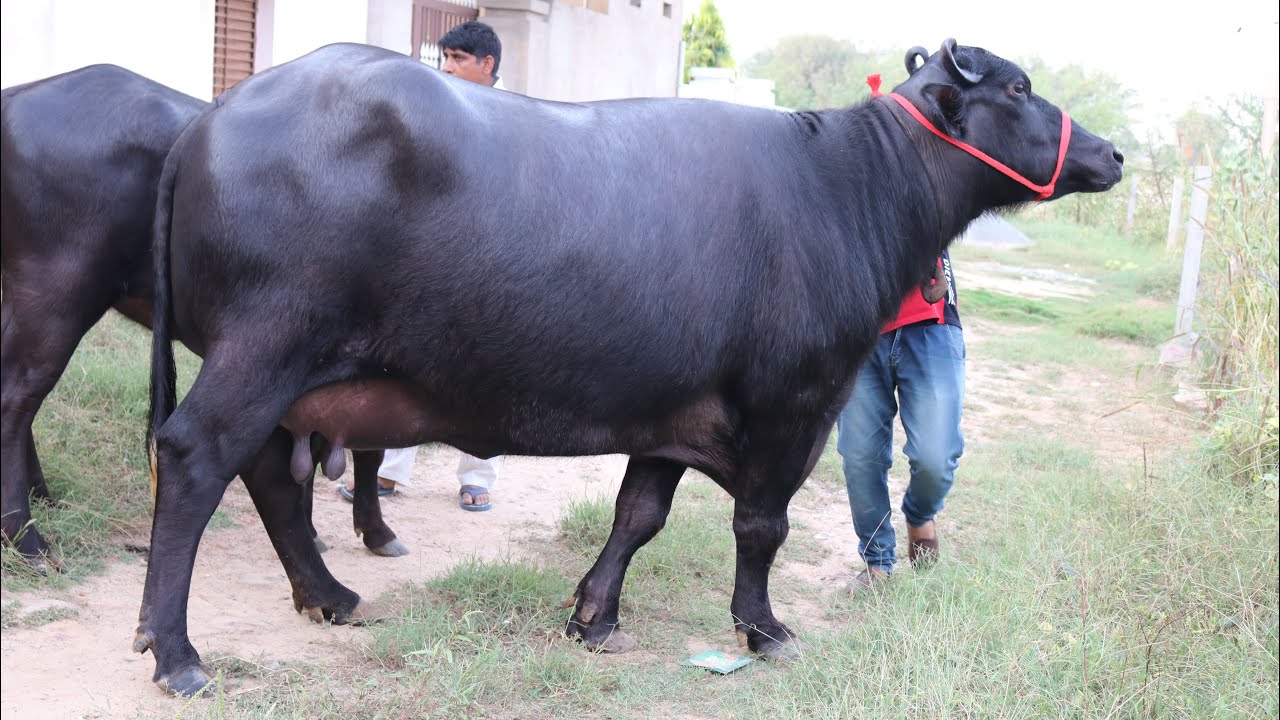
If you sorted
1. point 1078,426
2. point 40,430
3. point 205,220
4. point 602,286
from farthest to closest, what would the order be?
point 1078,426, point 40,430, point 602,286, point 205,220

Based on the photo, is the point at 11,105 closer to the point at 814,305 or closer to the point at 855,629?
the point at 814,305

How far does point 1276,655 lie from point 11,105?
15.2 feet

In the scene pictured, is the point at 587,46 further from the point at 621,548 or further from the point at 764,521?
the point at 764,521

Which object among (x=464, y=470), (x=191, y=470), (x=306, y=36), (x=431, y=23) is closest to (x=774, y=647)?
(x=191, y=470)

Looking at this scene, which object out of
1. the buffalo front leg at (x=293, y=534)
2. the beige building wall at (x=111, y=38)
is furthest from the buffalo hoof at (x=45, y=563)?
the beige building wall at (x=111, y=38)

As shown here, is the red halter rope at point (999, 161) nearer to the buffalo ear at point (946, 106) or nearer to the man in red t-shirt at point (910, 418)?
the buffalo ear at point (946, 106)

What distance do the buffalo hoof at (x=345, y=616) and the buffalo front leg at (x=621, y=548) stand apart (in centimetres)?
67

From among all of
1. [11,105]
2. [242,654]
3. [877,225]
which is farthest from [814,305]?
[11,105]

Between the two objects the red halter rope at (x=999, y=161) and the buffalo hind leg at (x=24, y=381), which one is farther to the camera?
the buffalo hind leg at (x=24, y=381)

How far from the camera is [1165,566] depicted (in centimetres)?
415

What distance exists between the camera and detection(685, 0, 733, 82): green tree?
32344mm

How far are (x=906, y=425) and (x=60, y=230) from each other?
3.12m

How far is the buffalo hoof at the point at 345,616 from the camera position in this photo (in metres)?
4.02

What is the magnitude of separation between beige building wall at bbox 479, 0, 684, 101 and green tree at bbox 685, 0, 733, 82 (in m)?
17.8
